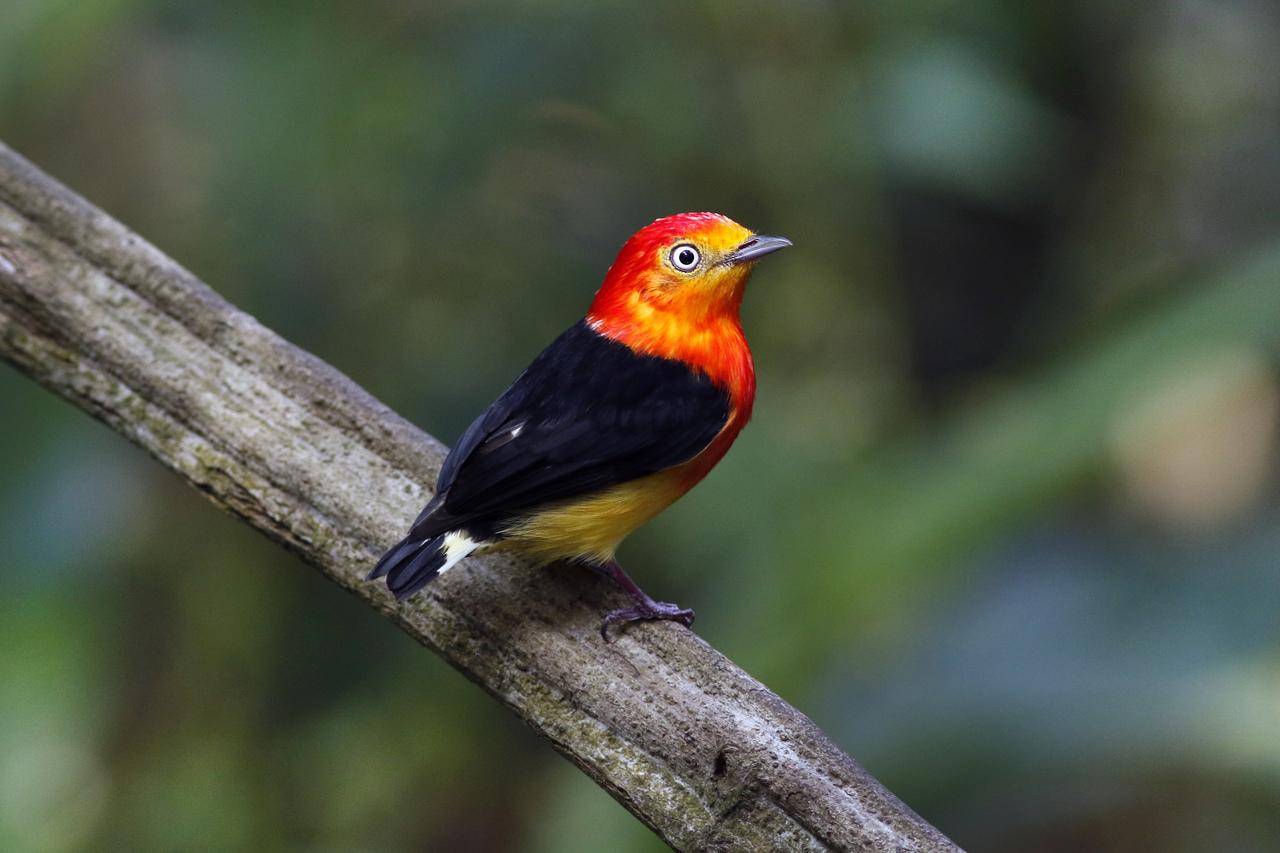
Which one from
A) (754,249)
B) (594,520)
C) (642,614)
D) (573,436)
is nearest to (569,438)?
(573,436)

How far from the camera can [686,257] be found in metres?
2.67

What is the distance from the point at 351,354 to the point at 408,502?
58.4 inches

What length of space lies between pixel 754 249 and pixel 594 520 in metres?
0.59

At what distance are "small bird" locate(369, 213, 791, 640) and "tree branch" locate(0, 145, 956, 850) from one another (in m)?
0.10

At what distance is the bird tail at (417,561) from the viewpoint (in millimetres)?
2260

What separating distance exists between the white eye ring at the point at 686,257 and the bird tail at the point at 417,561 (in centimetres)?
68

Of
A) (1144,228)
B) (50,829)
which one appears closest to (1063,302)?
(1144,228)

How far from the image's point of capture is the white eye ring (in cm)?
266

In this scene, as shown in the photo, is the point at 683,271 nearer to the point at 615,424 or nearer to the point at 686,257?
the point at 686,257

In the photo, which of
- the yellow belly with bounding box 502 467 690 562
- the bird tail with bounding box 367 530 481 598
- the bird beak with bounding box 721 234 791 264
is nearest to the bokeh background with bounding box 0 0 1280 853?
the yellow belly with bounding box 502 467 690 562

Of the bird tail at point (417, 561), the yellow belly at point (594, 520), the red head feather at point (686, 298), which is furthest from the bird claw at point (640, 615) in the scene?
the red head feather at point (686, 298)

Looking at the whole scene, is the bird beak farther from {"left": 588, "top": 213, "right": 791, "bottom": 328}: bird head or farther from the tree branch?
the tree branch

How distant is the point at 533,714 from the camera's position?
2330mm

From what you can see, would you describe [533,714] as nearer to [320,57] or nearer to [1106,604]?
[1106,604]
